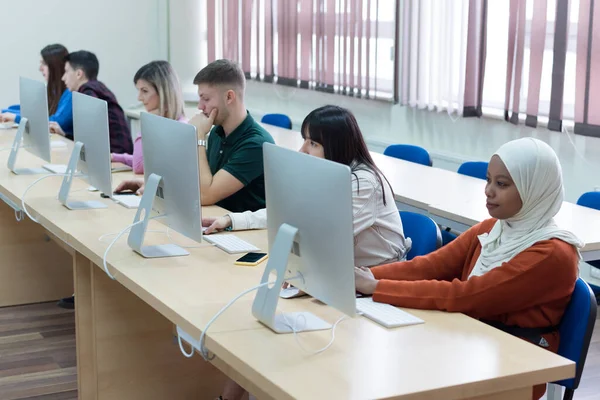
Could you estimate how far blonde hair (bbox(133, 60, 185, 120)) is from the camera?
12.8 feet

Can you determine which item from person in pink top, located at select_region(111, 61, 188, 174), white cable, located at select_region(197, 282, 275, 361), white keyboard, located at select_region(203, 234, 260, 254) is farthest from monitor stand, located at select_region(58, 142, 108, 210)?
white cable, located at select_region(197, 282, 275, 361)

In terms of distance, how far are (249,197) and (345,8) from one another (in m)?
3.06

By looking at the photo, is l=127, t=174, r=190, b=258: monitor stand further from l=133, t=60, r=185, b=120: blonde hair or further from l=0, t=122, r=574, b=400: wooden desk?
l=133, t=60, r=185, b=120: blonde hair

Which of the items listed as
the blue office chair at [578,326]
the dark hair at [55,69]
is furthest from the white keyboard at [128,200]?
the dark hair at [55,69]

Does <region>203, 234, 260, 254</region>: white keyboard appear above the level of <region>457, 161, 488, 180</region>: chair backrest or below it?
above

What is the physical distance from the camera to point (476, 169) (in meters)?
4.27

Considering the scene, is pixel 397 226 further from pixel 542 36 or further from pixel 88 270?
pixel 542 36

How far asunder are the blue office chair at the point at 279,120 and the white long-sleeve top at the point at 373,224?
366cm

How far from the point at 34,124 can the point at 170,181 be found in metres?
1.57

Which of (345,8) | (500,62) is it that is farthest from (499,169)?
(345,8)

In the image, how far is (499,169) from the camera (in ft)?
7.17

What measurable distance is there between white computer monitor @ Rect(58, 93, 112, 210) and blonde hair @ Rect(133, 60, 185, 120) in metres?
0.57

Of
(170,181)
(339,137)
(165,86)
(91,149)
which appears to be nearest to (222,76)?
(91,149)

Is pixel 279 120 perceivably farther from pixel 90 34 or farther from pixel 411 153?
pixel 90 34
